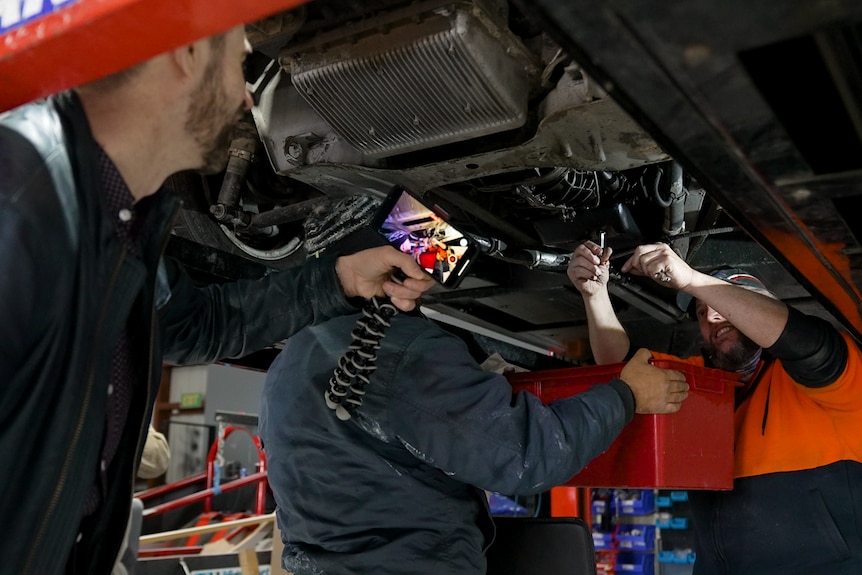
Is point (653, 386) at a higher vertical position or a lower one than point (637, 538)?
higher

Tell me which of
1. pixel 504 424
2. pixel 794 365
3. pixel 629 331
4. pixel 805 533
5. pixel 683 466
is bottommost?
pixel 805 533

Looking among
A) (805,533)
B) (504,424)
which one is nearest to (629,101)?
(504,424)

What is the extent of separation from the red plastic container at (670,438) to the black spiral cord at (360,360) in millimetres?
580

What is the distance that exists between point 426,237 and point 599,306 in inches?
41.4

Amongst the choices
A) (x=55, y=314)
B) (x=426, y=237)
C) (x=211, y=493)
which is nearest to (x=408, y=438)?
(x=426, y=237)

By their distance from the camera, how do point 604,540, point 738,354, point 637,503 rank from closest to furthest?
point 738,354
point 637,503
point 604,540

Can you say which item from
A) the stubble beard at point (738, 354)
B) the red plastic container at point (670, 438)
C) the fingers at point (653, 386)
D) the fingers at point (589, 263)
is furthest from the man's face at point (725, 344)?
the fingers at point (653, 386)

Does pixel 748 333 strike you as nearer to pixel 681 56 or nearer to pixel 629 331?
pixel 681 56

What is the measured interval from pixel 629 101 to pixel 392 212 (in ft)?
2.32

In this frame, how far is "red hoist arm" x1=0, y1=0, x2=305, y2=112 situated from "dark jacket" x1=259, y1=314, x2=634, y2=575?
85 centimetres

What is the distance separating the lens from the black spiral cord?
1539 millimetres

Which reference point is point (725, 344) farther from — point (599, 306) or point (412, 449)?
point (412, 449)

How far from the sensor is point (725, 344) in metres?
2.20

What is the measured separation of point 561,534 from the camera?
6.03 feet
